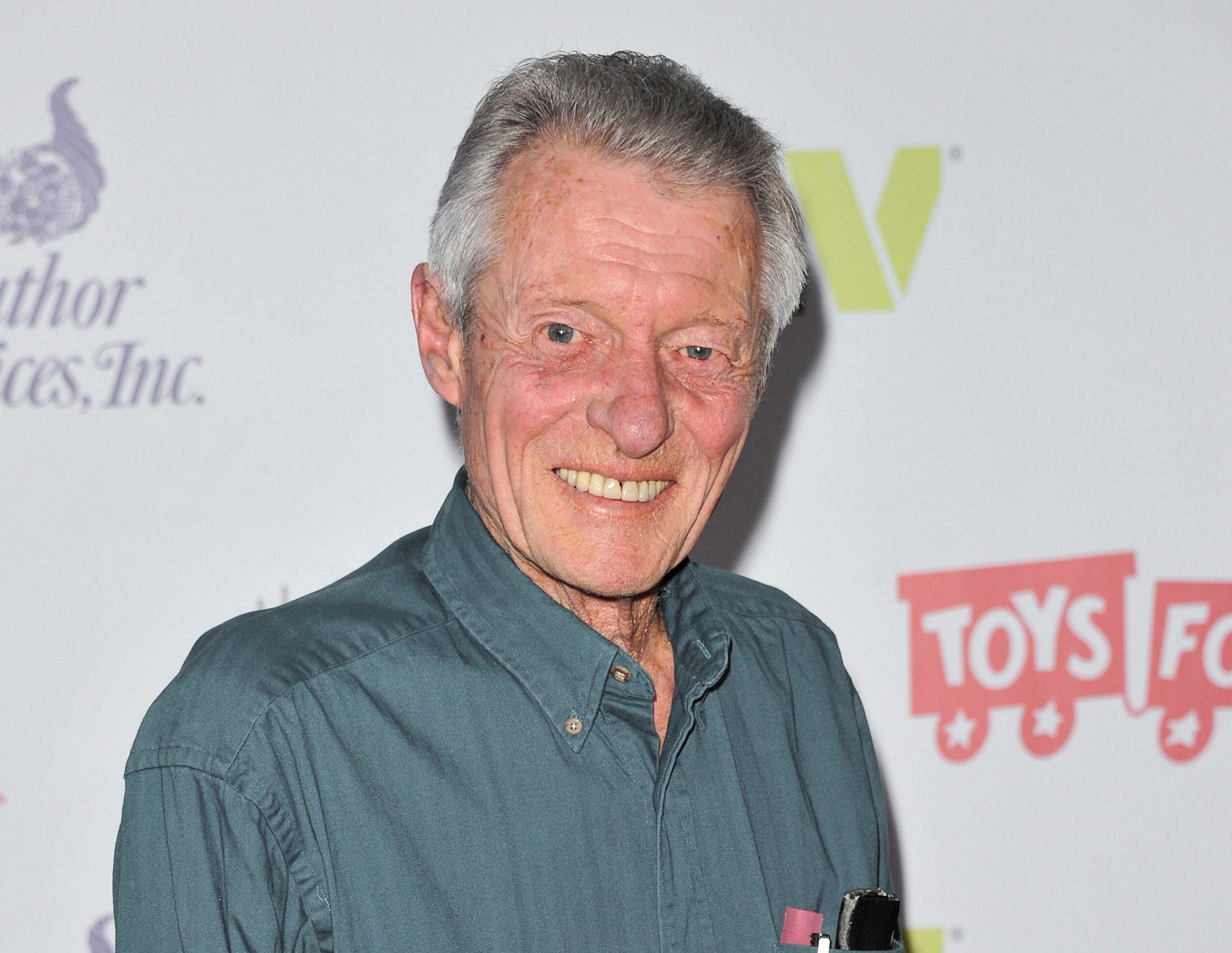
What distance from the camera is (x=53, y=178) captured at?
1.58 meters

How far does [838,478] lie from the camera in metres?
1.81

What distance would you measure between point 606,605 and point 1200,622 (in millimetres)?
1166

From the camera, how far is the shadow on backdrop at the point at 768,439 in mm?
1785

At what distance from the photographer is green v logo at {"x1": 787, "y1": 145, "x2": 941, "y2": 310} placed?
5.87 ft

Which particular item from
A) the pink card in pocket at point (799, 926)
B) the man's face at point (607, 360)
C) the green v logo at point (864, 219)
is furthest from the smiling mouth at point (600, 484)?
the green v logo at point (864, 219)

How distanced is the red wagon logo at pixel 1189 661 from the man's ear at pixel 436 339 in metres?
1.23

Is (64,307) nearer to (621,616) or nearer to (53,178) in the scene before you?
(53,178)

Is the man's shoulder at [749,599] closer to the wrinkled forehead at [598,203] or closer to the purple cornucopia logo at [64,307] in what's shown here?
the wrinkled forehead at [598,203]

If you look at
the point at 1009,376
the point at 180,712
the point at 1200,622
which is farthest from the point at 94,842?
the point at 1200,622

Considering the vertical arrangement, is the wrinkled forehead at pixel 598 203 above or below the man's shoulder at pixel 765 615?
above

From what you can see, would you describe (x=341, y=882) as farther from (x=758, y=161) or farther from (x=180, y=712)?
(x=758, y=161)

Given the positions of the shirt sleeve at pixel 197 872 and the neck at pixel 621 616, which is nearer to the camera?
the shirt sleeve at pixel 197 872

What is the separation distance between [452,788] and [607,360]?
1.08 ft

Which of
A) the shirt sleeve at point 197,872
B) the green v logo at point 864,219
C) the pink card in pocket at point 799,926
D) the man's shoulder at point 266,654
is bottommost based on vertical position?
the pink card in pocket at point 799,926
